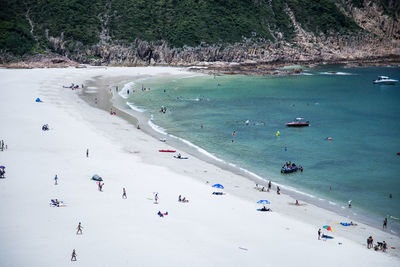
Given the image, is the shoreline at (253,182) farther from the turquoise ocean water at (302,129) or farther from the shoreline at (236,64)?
the shoreline at (236,64)

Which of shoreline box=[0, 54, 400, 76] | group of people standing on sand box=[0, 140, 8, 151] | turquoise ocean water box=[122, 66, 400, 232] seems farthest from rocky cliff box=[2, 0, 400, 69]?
group of people standing on sand box=[0, 140, 8, 151]

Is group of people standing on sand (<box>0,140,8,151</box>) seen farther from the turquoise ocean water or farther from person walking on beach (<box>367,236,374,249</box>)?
person walking on beach (<box>367,236,374,249</box>)

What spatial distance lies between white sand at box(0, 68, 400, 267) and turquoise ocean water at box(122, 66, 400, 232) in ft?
16.9

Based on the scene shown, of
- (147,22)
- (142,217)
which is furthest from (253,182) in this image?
(147,22)

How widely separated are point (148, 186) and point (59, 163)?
9086 mm

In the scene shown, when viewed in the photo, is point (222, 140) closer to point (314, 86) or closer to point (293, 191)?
point (293, 191)

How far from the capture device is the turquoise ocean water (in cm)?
3834

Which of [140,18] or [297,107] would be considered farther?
[140,18]

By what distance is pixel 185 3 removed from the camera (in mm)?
142250

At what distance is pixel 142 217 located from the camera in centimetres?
2783

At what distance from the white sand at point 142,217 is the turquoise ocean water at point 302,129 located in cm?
515

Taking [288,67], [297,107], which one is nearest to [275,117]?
[297,107]

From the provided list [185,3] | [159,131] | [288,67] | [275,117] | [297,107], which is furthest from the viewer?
[185,3]

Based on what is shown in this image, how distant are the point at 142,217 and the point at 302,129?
36.1m
